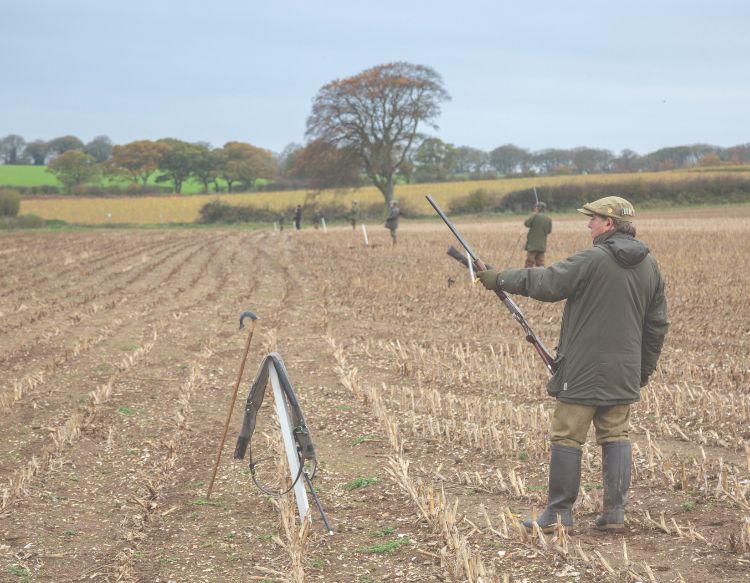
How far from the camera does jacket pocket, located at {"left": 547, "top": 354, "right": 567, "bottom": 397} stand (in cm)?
572

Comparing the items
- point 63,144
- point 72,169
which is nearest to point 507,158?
point 72,169

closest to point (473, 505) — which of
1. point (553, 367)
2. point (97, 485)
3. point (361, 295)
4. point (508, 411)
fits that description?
point (553, 367)

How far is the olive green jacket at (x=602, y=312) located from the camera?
220 inches

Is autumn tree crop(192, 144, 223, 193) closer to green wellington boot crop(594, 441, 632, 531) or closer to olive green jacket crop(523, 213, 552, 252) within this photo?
olive green jacket crop(523, 213, 552, 252)

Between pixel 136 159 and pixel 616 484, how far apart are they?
289 ft

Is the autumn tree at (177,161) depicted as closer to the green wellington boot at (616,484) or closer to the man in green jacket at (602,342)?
the man in green jacket at (602,342)

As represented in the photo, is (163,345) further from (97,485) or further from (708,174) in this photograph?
(708,174)

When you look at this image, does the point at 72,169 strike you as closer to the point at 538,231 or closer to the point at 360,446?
the point at 538,231

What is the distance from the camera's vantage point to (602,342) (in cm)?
559

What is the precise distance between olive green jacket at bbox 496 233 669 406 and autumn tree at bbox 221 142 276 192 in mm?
83513

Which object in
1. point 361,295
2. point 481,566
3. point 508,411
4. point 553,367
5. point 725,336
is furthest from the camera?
point 361,295

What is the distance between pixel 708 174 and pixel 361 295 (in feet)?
159

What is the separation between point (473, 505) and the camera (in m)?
6.52

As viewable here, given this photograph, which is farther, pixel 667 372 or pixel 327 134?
pixel 327 134
